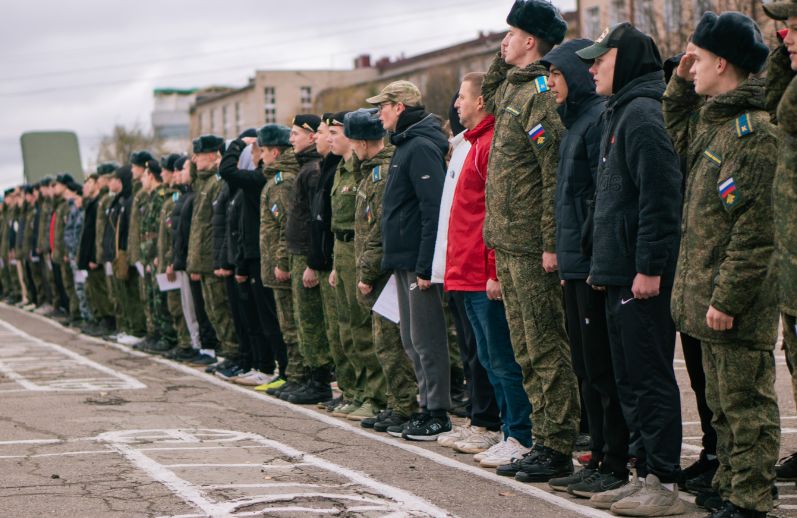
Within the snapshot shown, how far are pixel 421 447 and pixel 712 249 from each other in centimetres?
358

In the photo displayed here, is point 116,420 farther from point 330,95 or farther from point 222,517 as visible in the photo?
point 330,95

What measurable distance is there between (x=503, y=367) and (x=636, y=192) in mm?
2007

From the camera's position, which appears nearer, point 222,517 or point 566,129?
point 222,517

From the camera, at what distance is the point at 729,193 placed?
6.22 meters

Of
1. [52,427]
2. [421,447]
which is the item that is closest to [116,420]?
[52,427]

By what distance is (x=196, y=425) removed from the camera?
10.6 m

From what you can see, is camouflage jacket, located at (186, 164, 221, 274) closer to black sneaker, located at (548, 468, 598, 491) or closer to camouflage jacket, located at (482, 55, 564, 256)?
camouflage jacket, located at (482, 55, 564, 256)

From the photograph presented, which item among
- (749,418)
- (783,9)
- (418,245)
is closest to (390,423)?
(418,245)

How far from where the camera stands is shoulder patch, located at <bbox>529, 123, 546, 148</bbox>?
7.96 meters

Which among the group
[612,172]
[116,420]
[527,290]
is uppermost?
[612,172]

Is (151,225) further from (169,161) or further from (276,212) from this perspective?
(276,212)

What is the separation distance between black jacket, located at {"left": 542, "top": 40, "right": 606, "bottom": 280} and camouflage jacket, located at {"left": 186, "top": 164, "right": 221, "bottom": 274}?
755cm

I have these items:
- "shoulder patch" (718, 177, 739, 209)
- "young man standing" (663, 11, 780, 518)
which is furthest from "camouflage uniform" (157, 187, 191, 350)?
"shoulder patch" (718, 177, 739, 209)

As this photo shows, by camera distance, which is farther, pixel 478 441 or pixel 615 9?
pixel 615 9
